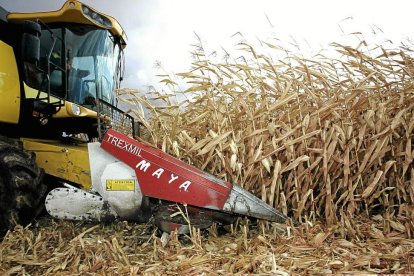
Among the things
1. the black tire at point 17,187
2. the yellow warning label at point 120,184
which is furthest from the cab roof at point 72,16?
the yellow warning label at point 120,184

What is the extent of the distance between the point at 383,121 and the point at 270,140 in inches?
30.7

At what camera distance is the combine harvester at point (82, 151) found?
2.59m

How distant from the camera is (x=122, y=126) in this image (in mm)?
3352

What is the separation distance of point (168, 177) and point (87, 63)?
6.36ft

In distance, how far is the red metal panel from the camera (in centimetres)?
251

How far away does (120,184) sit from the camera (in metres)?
2.74

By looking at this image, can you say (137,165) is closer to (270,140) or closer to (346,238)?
(270,140)

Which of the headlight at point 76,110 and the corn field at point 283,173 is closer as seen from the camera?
the corn field at point 283,173

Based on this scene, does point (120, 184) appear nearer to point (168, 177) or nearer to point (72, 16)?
point (168, 177)

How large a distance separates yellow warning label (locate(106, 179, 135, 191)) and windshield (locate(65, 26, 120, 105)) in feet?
4.78

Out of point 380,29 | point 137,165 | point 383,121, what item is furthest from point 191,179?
point 380,29

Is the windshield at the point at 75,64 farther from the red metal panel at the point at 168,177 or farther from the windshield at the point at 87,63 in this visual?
the red metal panel at the point at 168,177

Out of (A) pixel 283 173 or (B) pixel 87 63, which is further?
(B) pixel 87 63

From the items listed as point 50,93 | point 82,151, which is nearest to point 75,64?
point 50,93
